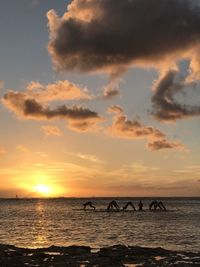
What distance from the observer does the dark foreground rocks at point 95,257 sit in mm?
28348

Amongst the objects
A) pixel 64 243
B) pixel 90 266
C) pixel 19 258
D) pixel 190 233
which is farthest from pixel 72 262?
pixel 190 233

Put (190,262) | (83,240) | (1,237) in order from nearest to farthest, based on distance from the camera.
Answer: (190,262), (83,240), (1,237)

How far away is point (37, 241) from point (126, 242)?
27.7 ft

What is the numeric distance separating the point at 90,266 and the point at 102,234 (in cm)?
2517

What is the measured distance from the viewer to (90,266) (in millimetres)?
27609

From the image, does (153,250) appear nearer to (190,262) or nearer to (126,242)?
(190,262)

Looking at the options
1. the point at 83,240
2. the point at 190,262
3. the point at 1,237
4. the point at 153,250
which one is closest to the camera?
the point at 190,262

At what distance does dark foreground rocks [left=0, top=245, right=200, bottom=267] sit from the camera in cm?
2835

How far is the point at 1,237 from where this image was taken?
164ft

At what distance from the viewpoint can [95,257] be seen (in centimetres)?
3081

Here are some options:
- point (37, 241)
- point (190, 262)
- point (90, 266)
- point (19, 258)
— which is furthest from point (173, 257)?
point (37, 241)

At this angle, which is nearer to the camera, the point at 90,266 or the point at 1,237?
the point at 90,266

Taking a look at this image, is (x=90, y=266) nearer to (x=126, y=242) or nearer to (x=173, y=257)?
(x=173, y=257)

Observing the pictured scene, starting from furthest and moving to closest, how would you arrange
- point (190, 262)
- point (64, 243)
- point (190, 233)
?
point (190, 233) → point (64, 243) → point (190, 262)
